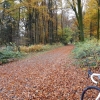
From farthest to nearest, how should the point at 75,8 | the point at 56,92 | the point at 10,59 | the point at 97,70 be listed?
1. the point at 75,8
2. the point at 10,59
3. the point at 97,70
4. the point at 56,92

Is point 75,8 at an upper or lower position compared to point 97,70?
upper

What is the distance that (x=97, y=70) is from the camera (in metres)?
8.27

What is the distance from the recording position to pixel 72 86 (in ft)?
21.3

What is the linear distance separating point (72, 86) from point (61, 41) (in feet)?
110

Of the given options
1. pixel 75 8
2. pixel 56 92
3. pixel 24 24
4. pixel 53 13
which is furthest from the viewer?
pixel 53 13

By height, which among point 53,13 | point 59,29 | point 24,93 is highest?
point 53,13

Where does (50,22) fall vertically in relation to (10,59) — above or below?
above

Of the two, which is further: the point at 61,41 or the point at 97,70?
the point at 61,41

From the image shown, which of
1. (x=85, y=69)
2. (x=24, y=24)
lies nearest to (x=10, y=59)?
(x=85, y=69)

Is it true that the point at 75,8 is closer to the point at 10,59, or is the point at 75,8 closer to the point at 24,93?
the point at 10,59

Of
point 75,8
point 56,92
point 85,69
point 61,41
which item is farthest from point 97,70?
point 61,41

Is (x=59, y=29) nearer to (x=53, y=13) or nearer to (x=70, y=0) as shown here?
(x=53, y=13)

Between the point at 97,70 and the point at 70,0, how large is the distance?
608 inches

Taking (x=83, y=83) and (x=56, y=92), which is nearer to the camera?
(x=56, y=92)
